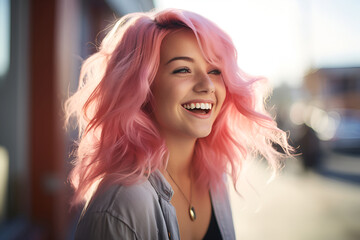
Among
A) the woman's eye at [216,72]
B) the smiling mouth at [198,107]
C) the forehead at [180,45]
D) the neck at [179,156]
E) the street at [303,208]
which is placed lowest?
the street at [303,208]

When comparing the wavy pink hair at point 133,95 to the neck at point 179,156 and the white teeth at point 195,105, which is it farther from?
the white teeth at point 195,105

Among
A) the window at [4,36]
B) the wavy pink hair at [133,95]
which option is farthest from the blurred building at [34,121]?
the wavy pink hair at [133,95]

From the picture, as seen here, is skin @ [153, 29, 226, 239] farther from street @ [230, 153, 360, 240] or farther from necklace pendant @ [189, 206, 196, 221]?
street @ [230, 153, 360, 240]

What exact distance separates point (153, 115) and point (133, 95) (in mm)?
151

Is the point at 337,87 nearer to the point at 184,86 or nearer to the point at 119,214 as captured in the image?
the point at 184,86

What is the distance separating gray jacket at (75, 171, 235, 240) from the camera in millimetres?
930

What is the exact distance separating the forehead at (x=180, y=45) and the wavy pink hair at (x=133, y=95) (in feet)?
0.07

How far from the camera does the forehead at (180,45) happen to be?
106 cm

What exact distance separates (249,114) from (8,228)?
2.40m

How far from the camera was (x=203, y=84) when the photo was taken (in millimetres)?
1034

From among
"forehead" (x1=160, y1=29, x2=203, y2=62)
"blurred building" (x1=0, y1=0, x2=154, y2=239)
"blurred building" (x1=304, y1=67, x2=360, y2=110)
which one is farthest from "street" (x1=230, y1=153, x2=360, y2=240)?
"blurred building" (x1=304, y1=67, x2=360, y2=110)

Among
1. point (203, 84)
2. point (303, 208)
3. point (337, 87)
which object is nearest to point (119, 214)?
point (203, 84)

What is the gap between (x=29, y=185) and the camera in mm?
2715

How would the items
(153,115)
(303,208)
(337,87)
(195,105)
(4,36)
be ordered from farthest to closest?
(337,87), (303,208), (4,36), (153,115), (195,105)
